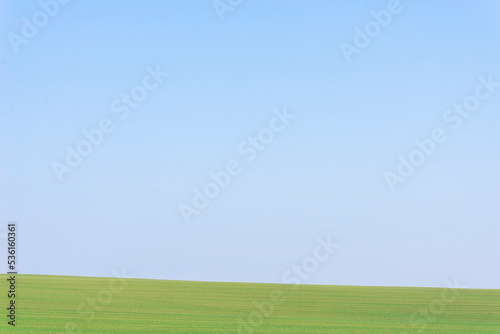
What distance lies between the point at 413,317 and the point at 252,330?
Result: 414 inches

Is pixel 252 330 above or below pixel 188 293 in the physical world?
below

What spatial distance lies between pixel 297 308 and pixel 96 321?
1174cm

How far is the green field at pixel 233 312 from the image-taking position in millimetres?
26078

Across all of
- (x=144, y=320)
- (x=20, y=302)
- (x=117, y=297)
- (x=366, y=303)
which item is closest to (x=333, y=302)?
(x=366, y=303)

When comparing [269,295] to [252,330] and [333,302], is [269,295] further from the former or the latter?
[252,330]

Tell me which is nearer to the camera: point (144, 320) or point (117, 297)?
point (144, 320)

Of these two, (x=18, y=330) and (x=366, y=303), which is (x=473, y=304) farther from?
(x=18, y=330)

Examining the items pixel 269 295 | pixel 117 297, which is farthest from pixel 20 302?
pixel 269 295

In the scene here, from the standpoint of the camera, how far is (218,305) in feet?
114

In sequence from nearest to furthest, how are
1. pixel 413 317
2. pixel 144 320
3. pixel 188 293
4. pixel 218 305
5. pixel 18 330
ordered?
1. pixel 18 330
2. pixel 144 320
3. pixel 413 317
4. pixel 218 305
5. pixel 188 293

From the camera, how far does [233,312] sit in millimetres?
31547

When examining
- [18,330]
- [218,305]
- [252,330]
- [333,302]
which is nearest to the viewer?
[18,330]

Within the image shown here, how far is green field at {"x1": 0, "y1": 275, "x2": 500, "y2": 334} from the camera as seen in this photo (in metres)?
26.1

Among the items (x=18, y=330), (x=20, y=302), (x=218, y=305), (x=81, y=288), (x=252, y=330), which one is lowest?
(x=252, y=330)
